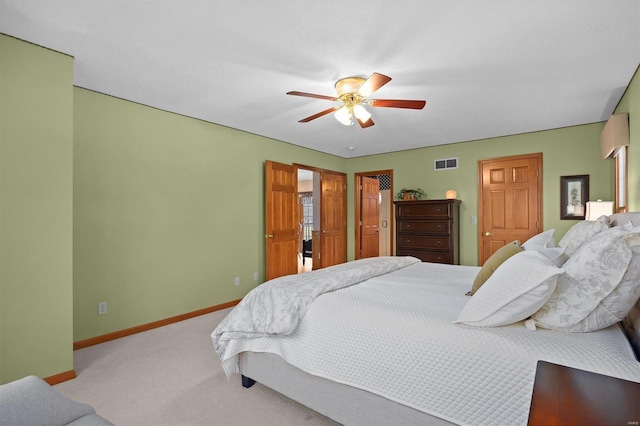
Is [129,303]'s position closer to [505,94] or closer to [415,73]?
[415,73]

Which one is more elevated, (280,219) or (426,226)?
(280,219)

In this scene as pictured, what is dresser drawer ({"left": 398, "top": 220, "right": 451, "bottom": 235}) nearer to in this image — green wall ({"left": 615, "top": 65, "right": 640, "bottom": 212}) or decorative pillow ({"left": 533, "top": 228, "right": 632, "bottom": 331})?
green wall ({"left": 615, "top": 65, "right": 640, "bottom": 212})

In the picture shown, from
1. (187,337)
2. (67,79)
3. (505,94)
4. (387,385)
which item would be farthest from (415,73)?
(187,337)

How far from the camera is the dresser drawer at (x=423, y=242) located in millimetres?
4867

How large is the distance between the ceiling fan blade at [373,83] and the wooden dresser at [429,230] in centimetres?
285

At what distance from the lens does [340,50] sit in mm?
2330

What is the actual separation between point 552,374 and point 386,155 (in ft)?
17.4

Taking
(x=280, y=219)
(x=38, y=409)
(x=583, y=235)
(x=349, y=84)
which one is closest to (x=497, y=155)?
(x=583, y=235)

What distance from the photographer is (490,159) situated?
4.88 m

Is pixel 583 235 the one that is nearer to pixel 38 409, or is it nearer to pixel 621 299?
pixel 621 299

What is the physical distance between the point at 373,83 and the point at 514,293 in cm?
175

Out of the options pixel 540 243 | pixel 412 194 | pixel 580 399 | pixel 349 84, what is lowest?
pixel 580 399

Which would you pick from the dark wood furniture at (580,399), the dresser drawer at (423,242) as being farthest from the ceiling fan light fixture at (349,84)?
the dresser drawer at (423,242)

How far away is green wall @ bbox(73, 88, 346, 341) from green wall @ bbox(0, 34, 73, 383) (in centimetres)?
63
